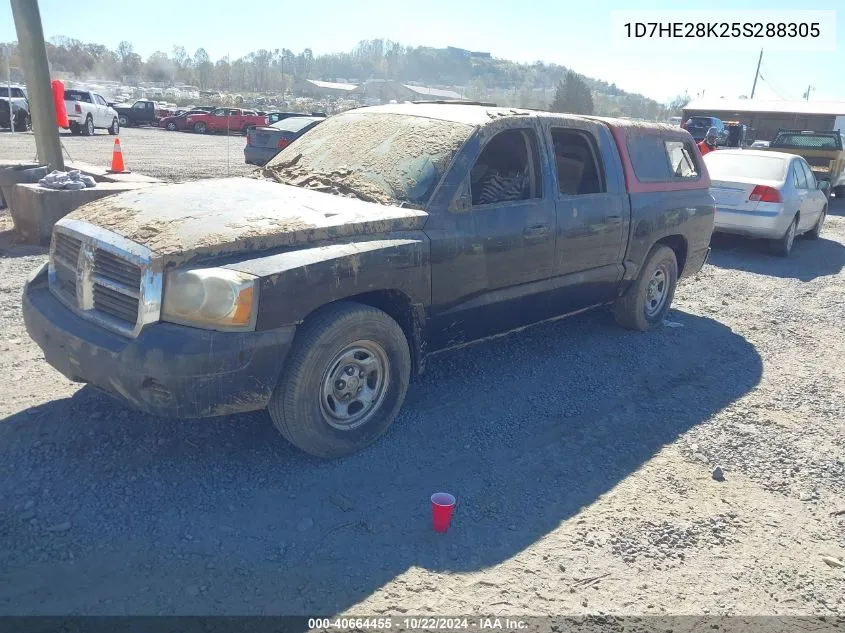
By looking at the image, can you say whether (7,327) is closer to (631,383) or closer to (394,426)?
(394,426)

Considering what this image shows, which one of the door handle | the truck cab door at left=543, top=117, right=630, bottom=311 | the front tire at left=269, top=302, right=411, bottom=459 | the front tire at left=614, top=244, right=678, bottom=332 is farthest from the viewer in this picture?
the front tire at left=614, top=244, right=678, bottom=332

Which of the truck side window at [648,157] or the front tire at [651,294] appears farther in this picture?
the front tire at [651,294]

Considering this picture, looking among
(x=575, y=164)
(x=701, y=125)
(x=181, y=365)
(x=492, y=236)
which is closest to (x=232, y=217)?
(x=181, y=365)

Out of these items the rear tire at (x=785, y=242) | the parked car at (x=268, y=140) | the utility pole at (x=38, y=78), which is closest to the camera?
the utility pole at (x=38, y=78)

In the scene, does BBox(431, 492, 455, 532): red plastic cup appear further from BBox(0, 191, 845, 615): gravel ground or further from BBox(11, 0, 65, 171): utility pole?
BBox(11, 0, 65, 171): utility pole

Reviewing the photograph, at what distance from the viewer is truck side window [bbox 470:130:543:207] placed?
185 inches

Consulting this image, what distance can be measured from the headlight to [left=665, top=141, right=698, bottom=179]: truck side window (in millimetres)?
4485

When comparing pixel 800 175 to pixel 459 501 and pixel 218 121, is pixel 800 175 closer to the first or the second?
pixel 459 501

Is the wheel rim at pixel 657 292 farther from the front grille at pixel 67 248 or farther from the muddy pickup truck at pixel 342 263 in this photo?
the front grille at pixel 67 248

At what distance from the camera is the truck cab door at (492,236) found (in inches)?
164

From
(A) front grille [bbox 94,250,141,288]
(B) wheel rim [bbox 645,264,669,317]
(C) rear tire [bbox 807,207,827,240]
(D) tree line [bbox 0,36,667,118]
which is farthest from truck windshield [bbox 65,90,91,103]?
(D) tree line [bbox 0,36,667,118]

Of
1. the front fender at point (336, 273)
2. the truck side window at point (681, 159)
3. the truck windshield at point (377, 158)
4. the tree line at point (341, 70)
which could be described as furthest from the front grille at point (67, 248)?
the tree line at point (341, 70)

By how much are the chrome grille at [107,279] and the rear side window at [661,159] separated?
406 centimetres

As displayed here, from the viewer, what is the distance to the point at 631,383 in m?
5.25
